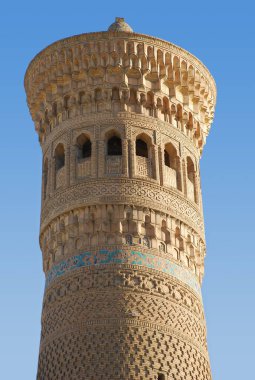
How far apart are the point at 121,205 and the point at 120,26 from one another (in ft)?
10.0

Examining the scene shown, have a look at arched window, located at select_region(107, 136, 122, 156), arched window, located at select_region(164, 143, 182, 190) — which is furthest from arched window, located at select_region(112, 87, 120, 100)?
arched window, located at select_region(164, 143, 182, 190)

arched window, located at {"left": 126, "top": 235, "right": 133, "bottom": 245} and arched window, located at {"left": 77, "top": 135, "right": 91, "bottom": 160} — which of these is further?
arched window, located at {"left": 77, "top": 135, "right": 91, "bottom": 160}

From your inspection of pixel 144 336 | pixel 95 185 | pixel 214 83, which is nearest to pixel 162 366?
pixel 144 336

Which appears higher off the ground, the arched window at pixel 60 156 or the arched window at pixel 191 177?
the arched window at pixel 60 156

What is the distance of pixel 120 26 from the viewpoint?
1330 cm

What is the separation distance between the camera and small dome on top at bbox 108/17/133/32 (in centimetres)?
1320

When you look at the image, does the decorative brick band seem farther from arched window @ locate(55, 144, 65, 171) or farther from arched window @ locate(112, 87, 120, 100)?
arched window @ locate(112, 87, 120, 100)

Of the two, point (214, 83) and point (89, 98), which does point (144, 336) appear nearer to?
point (89, 98)

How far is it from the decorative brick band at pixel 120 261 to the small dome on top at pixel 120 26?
134 inches

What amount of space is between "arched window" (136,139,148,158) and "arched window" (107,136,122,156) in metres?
0.22

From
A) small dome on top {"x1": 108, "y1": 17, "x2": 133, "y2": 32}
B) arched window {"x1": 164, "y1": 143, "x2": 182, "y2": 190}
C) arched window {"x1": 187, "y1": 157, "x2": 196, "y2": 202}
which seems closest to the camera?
arched window {"x1": 164, "y1": 143, "x2": 182, "y2": 190}

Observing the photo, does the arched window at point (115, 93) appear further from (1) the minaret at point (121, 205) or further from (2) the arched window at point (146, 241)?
(2) the arched window at point (146, 241)

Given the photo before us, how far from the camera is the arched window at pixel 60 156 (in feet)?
40.8

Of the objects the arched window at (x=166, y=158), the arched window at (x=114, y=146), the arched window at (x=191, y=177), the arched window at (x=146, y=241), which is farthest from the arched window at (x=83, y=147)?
the arched window at (x=146, y=241)
